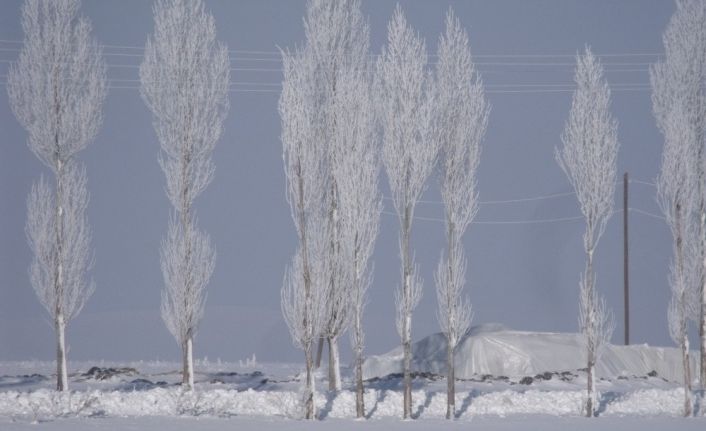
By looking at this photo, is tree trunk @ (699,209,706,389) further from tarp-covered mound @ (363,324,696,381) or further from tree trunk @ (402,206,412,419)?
tree trunk @ (402,206,412,419)

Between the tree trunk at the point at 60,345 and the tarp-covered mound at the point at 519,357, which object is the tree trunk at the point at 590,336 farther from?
the tree trunk at the point at 60,345

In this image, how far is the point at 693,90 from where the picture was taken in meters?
25.8

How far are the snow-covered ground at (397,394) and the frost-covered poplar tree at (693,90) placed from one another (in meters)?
3.66

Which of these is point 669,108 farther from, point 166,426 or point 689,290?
point 166,426

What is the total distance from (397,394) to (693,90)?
466 inches

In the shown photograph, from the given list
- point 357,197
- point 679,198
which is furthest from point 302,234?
point 679,198

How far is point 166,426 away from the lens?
1702cm

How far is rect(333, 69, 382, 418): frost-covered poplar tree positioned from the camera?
19375 mm

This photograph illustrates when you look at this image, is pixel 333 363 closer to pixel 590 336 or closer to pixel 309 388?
pixel 309 388

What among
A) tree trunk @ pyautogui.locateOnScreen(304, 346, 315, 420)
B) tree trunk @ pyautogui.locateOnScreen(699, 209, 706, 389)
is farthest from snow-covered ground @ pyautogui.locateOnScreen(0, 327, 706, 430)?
tree trunk @ pyautogui.locateOnScreen(699, 209, 706, 389)

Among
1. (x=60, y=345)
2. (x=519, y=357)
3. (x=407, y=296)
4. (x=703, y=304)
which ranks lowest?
(x=519, y=357)

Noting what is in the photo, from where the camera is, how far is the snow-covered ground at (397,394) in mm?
19031

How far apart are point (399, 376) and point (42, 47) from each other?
12.9 metres

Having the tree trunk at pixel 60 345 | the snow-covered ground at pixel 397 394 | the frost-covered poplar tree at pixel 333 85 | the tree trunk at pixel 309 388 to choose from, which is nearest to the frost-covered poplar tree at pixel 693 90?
the snow-covered ground at pixel 397 394
